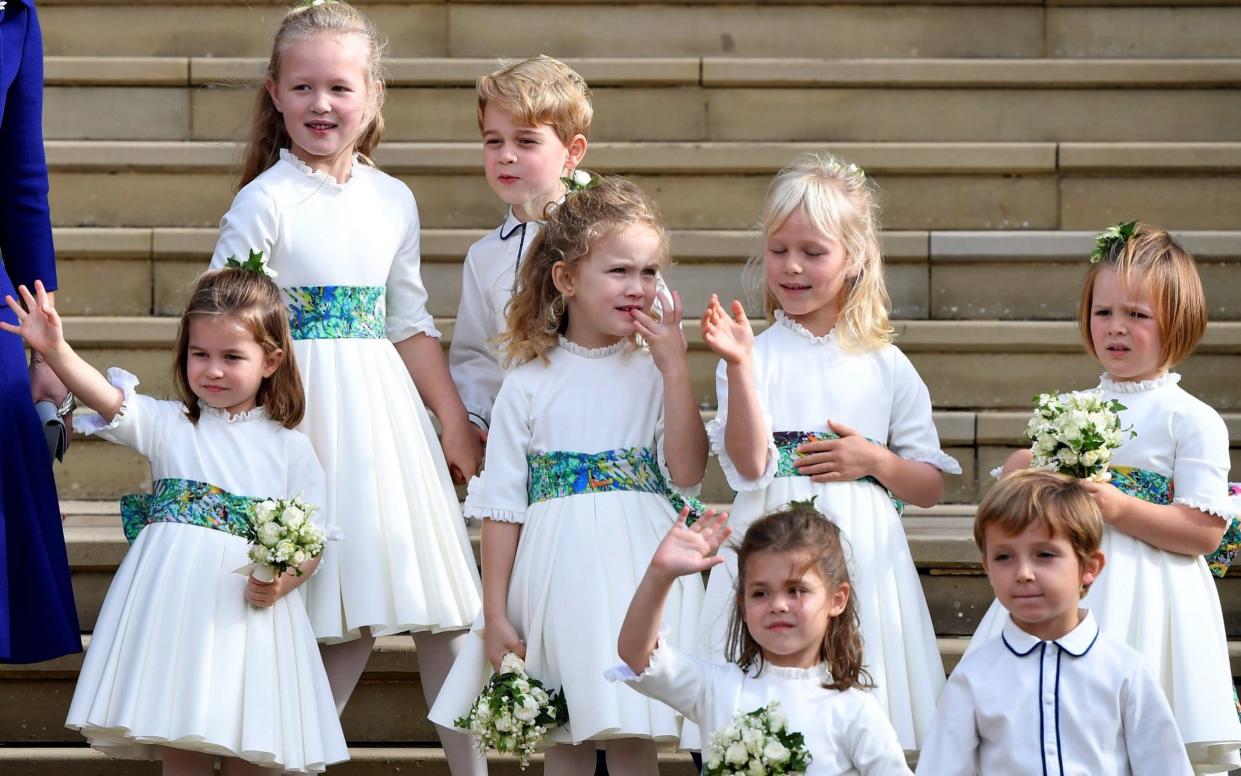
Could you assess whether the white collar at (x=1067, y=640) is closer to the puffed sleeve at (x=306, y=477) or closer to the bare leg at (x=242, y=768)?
the puffed sleeve at (x=306, y=477)

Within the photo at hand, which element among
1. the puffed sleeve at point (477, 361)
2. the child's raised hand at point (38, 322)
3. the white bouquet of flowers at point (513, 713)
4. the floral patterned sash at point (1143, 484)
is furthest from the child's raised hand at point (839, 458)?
the child's raised hand at point (38, 322)

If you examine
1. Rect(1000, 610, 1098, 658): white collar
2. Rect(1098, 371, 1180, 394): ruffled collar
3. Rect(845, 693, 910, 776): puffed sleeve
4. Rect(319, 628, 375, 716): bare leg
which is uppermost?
Rect(1098, 371, 1180, 394): ruffled collar

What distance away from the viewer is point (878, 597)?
3.79m

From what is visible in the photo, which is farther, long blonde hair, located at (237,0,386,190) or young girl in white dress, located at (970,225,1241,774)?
long blonde hair, located at (237,0,386,190)

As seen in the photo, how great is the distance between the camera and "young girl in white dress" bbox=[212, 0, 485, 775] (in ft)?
13.4

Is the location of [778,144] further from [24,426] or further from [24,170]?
[24,426]

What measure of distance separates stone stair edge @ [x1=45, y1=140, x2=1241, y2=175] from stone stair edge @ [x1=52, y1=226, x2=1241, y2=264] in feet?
0.94

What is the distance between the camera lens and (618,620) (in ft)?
12.2

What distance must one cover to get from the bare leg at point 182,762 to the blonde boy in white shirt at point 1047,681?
1653mm

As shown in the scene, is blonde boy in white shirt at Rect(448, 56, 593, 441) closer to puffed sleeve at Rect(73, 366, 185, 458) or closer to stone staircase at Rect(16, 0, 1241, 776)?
puffed sleeve at Rect(73, 366, 185, 458)

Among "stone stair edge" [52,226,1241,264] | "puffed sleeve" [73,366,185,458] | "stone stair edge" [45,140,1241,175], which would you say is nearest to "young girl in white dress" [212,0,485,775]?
"puffed sleeve" [73,366,185,458]

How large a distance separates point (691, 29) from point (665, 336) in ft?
10.2

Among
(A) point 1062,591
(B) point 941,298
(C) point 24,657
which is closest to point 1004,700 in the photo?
(A) point 1062,591

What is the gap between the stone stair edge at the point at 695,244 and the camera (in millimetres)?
5855
